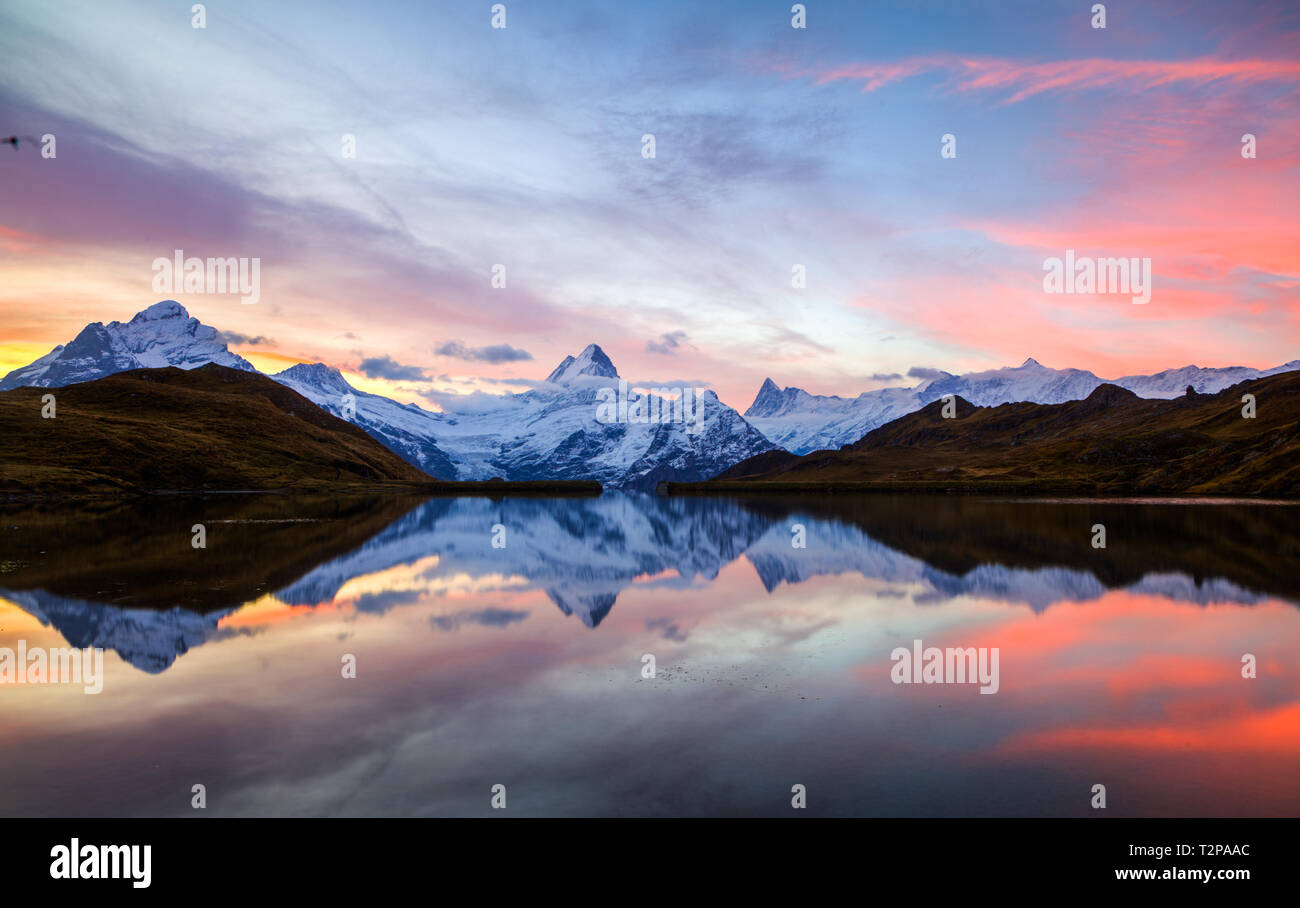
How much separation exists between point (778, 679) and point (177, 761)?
62.0 ft

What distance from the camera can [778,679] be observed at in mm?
27953

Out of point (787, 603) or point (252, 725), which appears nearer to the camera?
point (252, 725)

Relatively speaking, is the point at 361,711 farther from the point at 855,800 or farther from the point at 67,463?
the point at 67,463

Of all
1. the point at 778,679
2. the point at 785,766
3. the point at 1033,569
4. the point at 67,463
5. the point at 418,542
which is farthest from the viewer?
the point at 67,463

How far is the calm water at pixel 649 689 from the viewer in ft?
58.6

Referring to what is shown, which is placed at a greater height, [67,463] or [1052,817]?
[67,463]

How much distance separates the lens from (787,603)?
44.5m

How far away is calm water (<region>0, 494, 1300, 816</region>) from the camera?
17.9 metres

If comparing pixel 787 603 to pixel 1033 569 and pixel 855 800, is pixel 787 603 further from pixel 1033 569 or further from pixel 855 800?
pixel 855 800

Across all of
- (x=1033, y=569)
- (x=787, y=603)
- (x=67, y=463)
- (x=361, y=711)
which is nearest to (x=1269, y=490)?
(x=1033, y=569)

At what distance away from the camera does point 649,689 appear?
26.8m
